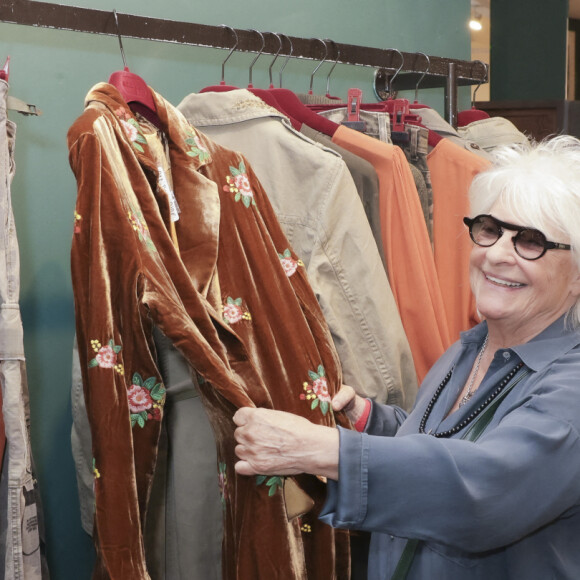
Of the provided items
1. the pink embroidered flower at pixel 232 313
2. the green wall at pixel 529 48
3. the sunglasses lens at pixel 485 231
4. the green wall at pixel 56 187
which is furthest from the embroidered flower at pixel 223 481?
the green wall at pixel 529 48

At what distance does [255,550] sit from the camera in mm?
1326

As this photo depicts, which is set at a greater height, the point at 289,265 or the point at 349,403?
the point at 289,265

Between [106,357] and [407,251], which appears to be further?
[407,251]

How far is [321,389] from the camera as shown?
1469 millimetres

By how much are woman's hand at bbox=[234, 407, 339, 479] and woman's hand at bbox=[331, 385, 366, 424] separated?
1.24 ft

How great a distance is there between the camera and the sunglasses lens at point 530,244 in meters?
1.28

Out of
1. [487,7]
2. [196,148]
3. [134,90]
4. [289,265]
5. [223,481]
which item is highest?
[487,7]

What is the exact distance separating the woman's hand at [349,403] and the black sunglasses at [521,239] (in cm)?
38

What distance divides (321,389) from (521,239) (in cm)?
44

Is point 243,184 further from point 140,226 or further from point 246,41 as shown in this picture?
point 246,41

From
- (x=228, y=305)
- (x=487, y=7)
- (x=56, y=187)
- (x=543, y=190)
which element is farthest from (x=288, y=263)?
(x=487, y=7)

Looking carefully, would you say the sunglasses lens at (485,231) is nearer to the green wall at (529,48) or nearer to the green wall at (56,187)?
the green wall at (56,187)

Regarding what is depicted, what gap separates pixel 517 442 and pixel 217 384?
44 centimetres

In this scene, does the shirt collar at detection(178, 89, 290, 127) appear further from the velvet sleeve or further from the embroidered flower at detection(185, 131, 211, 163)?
the velvet sleeve
